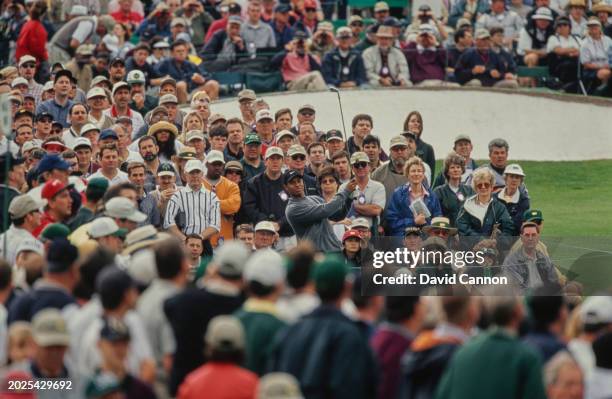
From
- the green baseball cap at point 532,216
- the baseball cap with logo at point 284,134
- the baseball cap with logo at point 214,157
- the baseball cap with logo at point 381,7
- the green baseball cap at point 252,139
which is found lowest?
the green baseball cap at point 532,216

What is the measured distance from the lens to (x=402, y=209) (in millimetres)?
20562

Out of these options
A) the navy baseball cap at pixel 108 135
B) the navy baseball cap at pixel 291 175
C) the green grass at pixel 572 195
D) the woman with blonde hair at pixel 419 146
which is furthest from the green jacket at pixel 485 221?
the green grass at pixel 572 195

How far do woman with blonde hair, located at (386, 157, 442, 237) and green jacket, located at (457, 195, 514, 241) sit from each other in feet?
1.09

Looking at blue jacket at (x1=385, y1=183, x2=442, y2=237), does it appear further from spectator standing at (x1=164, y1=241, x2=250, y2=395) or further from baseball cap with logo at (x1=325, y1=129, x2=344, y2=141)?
spectator standing at (x1=164, y1=241, x2=250, y2=395)

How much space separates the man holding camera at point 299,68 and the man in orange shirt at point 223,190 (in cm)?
934

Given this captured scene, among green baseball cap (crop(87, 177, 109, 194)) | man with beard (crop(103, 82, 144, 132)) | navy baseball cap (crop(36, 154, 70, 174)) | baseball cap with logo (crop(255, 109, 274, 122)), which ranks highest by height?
man with beard (crop(103, 82, 144, 132))

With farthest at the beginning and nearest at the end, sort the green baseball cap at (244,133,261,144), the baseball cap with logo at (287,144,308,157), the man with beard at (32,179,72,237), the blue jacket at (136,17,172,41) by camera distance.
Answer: the blue jacket at (136,17,172,41)
the green baseball cap at (244,133,261,144)
the baseball cap with logo at (287,144,308,157)
the man with beard at (32,179,72,237)

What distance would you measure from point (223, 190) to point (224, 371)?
9.71 m

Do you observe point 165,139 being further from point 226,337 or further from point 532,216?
point 226,337

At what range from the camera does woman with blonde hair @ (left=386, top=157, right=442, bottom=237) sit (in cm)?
2044

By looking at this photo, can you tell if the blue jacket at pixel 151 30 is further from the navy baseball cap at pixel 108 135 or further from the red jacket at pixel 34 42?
the navy baseball cap at pixel 108 135

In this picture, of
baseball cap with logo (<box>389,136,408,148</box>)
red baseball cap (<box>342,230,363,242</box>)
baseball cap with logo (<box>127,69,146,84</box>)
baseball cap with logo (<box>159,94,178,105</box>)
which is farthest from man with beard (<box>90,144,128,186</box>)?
baseball cap with logo (<box>127,69,146,84</box>)

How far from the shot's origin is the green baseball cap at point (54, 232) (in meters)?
15.1

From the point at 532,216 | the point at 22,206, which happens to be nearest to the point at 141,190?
the point at 22,206
